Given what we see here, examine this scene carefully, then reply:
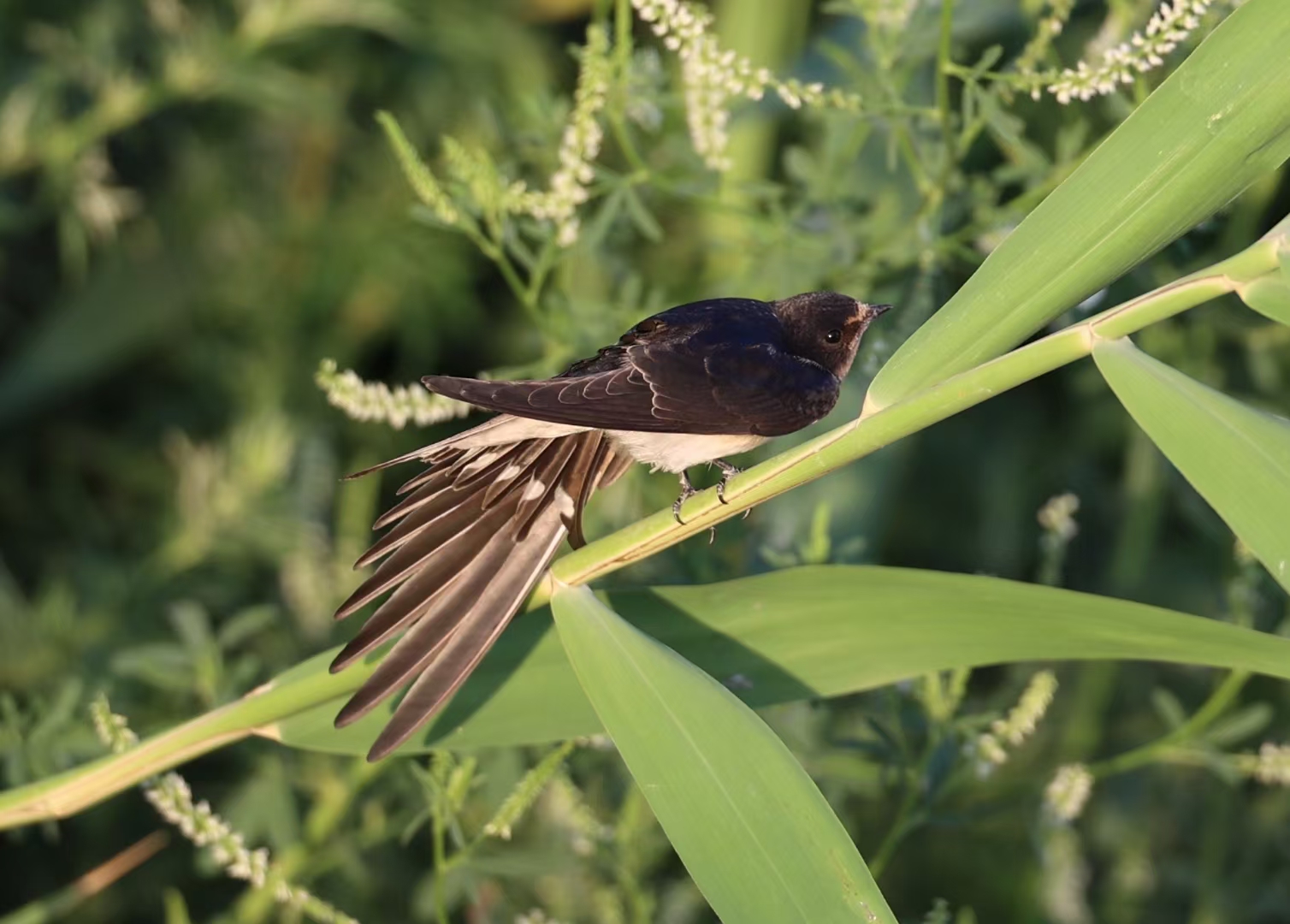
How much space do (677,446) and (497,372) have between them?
32 cm

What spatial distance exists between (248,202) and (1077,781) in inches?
105

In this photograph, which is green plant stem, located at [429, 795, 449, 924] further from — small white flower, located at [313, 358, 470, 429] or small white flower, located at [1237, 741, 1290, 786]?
small white flower, located at [1237, 741, 1290, 786]

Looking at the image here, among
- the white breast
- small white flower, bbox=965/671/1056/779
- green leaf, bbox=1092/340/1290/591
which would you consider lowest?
small white flower, bbox=965/671/1056/779

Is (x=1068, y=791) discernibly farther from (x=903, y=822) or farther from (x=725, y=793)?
(x=725, y=793)

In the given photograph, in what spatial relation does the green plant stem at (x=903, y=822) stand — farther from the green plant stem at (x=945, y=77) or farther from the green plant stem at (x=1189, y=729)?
the green plant stem at (x=945, y=77)

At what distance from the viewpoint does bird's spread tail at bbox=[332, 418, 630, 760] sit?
1.65 m

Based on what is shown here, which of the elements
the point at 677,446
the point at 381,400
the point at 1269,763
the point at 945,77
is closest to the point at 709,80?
the point at 945,77

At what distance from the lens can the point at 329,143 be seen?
4023 millimetres

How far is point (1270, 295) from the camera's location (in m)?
1.42

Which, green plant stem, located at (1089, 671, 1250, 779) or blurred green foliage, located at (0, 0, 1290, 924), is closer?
green plant stem, located at (1089, 671, 1250, 779)

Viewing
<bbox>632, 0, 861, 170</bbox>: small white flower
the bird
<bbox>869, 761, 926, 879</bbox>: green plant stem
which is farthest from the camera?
<bbox>869, 761, 926, 879</bbox>: green plant stem

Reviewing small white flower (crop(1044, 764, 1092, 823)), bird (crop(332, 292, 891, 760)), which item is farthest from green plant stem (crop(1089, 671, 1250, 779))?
bird (crop(332, 292, 891, 760))

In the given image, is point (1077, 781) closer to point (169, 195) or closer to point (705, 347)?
point (705, 347)

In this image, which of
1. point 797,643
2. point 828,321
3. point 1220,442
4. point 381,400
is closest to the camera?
point 1220,442
